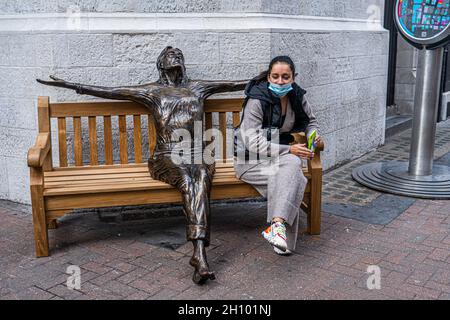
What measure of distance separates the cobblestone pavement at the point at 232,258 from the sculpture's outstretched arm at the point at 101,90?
3.54ft

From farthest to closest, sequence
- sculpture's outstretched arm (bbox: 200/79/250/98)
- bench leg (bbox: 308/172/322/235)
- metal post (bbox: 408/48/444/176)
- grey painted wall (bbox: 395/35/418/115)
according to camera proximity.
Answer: grey painted wall (bbox: 395/35/418/115) < metal post (bbox: 408/48/444/176) < sculpture's outstretched arm (bbox: 200/79/250/98) < bench leg (bbox: 308/172/322/235)

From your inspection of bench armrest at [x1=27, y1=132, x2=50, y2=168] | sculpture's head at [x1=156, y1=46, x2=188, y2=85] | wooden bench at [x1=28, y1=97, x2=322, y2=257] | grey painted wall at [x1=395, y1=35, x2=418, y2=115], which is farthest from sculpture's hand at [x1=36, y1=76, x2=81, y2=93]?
grey painted wall at [x1=395, y1=35, x2=418, y2=115]

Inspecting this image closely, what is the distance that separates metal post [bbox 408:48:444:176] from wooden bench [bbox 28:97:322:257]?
1.90 m

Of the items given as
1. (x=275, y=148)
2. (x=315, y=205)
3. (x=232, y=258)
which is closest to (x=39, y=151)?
(x=232, y=258)

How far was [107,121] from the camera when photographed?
4492 mm

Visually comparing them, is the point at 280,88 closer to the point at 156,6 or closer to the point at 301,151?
the point at 301,151

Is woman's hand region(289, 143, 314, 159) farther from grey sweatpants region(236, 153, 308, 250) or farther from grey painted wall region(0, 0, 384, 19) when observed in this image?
grey painted wall region(0, 0, 384, 19)

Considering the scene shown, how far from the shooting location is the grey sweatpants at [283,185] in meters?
3.71

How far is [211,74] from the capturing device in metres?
4.89

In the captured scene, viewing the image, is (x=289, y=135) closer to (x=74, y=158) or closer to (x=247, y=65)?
(x=247, y=65)

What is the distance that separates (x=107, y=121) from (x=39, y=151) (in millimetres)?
815

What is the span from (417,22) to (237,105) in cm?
214

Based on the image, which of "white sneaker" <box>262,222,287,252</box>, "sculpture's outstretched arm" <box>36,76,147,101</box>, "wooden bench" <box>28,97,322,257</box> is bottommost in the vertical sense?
"white sneaker" <box>262,222,287,252</box>

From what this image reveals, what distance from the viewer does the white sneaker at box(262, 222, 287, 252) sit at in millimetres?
3564
